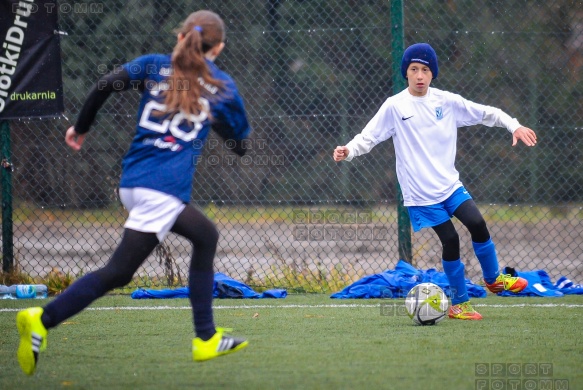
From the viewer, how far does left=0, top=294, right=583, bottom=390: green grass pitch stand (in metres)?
3.51

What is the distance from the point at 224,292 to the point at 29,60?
2.60 metres

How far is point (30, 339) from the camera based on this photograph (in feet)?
11.6

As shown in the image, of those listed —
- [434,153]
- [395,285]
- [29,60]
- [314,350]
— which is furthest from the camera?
[29,60]

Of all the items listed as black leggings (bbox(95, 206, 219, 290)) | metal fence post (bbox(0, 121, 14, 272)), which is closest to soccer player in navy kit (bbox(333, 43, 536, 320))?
black leggings (bbox(95, 206, 219, 290))

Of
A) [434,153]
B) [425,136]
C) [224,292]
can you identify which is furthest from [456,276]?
[224,292]

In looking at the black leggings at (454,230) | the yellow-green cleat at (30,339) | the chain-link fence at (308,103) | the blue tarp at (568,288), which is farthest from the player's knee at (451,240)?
the yellow-green cleat at (30,339)

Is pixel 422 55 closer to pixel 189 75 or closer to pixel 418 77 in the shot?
pixel 418 77

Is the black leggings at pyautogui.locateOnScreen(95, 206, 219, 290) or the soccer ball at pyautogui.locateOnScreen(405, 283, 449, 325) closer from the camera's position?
the black leggings at pyautogui.locateOnScreen(95, 206, 219, 290)

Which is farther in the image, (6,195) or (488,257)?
(6,195)

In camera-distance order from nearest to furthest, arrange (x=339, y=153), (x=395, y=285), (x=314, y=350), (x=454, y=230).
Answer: (x=314, y=350)
(x=339, y=153)
(x=454, y=230)
(x=395, y=285)

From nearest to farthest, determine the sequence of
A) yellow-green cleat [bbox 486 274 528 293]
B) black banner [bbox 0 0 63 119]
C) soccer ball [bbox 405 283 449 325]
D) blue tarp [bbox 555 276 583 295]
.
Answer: soccer ball [bbox 405 283 449 325]
yellow-green cleat [bbox 486 274 528 293]
blue tarp [bbox 555 276 583 295]
black banner [bbox 0 0 63 119]

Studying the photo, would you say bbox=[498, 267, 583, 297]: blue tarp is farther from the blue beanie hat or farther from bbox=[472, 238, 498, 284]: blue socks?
the blue beanie hat

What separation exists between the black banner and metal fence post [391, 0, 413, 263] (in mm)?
2882

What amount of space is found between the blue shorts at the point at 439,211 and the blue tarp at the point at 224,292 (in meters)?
1.81
